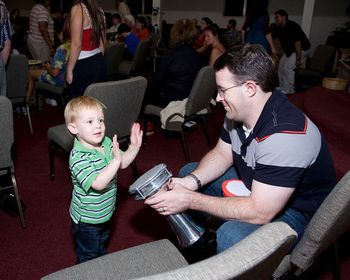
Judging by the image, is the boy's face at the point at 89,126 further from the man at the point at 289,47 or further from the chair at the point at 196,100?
the man at the point at 289,47

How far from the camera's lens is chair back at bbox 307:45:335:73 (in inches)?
211

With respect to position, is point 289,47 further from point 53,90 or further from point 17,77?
point 17,77

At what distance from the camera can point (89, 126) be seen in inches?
53.2

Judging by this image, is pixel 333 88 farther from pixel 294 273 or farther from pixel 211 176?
pixel 294 273

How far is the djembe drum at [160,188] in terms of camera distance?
121 centimetres

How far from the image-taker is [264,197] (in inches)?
49.1

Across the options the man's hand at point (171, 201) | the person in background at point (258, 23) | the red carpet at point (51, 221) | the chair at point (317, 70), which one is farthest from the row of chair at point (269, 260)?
the chair at point (317, 70)

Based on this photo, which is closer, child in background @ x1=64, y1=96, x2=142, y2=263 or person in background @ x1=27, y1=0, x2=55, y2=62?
child in background @ x1=64, y1=96, x2=142, y2=263

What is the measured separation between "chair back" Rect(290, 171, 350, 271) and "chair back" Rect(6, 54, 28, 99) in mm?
2773

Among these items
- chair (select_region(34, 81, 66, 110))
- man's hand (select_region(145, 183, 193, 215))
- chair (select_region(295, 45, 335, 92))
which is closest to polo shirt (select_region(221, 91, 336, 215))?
man's hand (select_region(145, 183, 193, 215))

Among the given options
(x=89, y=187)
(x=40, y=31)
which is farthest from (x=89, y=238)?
(x=40, y=31)

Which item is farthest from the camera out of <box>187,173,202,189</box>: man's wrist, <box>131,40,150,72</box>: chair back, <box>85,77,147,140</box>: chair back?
<box>131,40,150,72</box>: chair back

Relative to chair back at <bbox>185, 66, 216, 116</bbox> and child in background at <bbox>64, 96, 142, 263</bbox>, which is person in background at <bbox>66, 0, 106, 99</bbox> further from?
child in background at <bbox>64, 96, 142, 263</bbox>

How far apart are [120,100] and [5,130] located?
0.68m
